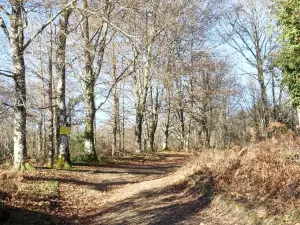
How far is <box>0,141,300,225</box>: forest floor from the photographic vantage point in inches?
307

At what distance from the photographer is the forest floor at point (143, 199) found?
7.80 meters

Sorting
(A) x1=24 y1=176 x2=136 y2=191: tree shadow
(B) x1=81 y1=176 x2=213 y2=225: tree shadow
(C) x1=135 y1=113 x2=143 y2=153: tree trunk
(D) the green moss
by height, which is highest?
(C) x1=135 y1=113 x2=143 y2=153: tree trunk

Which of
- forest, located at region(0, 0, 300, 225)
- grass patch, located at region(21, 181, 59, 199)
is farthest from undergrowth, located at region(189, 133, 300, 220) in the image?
grass patch, located at region(21, 181, 59, 199)

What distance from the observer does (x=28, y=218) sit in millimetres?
8211

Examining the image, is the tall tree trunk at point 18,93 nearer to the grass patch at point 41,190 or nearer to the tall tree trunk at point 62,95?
the grass patch at point 41,190

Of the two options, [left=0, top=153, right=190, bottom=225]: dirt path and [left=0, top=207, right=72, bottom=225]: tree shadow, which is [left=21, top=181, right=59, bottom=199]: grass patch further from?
[left=0, top=207, right=72, bottom=225]: tree shadow

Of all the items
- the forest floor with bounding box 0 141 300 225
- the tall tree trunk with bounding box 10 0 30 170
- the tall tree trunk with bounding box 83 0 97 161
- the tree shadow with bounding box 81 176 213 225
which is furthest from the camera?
the tall tree trunk with bounding box 83 0 97 161

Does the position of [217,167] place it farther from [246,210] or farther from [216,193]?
[246,210]

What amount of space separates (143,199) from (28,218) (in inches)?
137

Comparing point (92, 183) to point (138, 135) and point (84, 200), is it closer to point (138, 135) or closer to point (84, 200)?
point (84, 200)

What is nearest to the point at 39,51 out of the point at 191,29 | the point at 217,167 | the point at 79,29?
the point at 79,29

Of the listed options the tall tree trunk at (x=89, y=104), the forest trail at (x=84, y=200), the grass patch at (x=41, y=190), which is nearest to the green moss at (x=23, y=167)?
the forest trail at (x=84, y=200)

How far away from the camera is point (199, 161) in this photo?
39.3ft

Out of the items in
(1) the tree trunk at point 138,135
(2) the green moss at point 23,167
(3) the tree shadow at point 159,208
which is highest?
(1) the tree trunk at point 138,135
